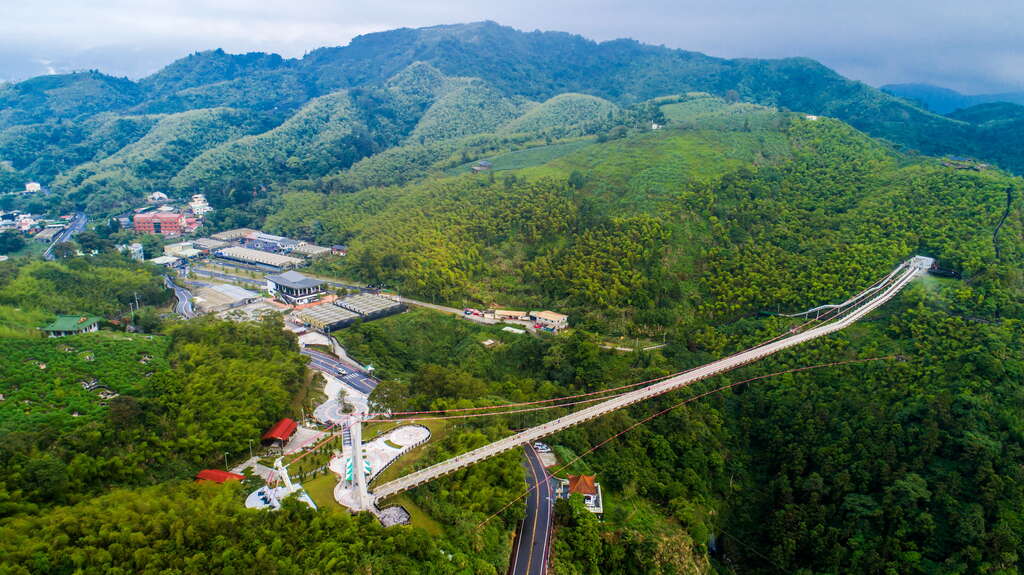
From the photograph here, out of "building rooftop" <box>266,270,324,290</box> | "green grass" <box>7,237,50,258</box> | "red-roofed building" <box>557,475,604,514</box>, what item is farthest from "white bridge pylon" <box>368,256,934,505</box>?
"green grass" <box>7,237,50,258</box>

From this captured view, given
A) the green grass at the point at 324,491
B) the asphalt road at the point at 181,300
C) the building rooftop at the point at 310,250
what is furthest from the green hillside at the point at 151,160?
the green grass at the point at 324,491

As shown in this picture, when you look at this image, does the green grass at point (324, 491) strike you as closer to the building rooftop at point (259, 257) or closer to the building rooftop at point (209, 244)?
the building rooftop at point (259, 257)

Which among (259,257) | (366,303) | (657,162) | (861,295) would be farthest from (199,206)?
(861,295)

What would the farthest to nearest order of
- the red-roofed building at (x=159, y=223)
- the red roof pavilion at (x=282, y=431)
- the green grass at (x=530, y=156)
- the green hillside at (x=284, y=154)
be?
the green hillside at (x=284, y=154) → the green grass at (x=530, y=156) → the red-roofed building at (x=159, y=223) → the red roof pavilion at (x=282, y=431)

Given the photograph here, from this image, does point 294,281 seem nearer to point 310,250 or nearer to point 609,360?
point 310,250

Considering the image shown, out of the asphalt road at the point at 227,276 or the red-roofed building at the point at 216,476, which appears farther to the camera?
the asphalt road at the point at 227,276

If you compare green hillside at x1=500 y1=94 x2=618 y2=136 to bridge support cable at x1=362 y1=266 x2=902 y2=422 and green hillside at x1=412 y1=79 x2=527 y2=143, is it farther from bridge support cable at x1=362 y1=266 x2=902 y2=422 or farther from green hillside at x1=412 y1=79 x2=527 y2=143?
bridge support cable at x1=362 y1=266 x2=902 y2=422

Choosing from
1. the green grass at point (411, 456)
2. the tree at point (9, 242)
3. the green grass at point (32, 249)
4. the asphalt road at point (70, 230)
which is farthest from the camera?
the asphalt road at point (70, 230)
